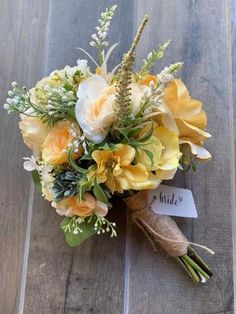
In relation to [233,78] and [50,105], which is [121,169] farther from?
[233,78]

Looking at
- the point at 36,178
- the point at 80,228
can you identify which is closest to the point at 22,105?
the point at 36,178

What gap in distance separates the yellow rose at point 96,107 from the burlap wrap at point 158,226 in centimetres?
17

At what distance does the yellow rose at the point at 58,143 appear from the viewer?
87 cm

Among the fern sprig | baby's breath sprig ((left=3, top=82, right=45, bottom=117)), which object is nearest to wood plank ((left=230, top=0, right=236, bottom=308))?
the fern sprig

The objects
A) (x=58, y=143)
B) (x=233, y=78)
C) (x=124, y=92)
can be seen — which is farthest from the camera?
(x=233, y=78)

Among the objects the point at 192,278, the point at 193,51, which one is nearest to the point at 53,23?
the point at 193,51

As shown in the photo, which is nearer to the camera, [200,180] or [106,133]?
[106,133]

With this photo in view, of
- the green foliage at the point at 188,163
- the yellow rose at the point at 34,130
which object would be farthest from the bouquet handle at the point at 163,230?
the yellow rose at the point at 34,130

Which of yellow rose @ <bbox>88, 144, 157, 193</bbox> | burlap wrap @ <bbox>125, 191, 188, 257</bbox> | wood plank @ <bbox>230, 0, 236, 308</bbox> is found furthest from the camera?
wood plank @ <bbox>230, 0, 236, 308</bbox>

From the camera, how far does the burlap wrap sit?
3.12 ft

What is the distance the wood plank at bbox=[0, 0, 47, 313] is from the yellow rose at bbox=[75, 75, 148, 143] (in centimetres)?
26

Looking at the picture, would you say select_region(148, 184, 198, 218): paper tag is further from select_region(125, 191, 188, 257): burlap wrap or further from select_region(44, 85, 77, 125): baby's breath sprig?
select_region(44, 85, 77, 125): baby's breath sprig

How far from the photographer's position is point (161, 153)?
88cm

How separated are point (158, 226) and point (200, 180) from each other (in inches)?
6.6
